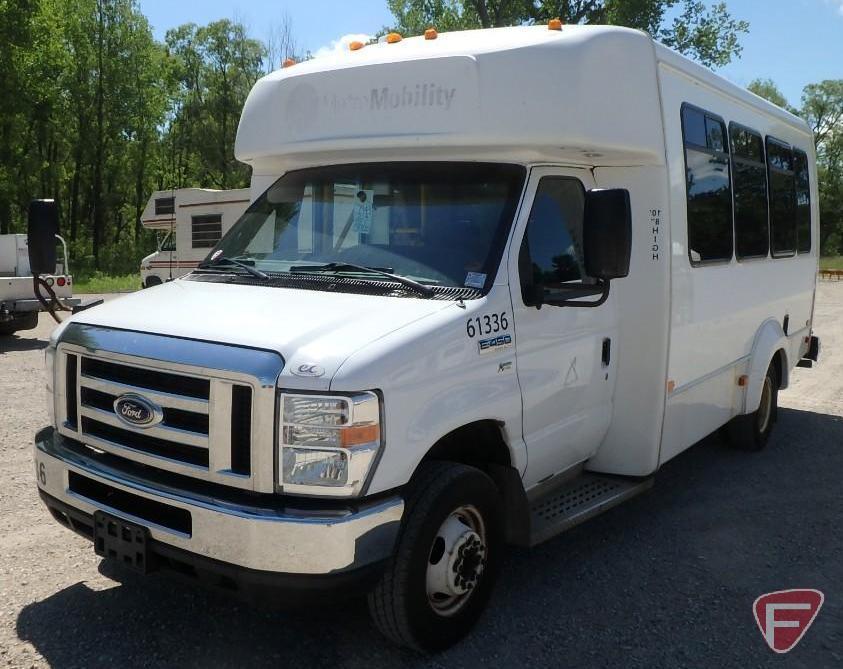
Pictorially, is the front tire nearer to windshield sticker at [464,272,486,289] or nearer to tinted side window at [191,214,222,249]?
windshield sticker at [464,272,486,289]

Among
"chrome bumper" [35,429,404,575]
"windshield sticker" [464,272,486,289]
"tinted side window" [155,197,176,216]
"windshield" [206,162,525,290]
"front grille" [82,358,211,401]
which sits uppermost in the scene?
"tinted side window" [155,197,176,216]

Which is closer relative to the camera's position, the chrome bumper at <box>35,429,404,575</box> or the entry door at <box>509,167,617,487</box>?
the chrome bumper at <box>35,429,404,575</box>

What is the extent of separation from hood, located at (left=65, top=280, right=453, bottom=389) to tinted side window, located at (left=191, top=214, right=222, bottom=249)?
1668 centimetres

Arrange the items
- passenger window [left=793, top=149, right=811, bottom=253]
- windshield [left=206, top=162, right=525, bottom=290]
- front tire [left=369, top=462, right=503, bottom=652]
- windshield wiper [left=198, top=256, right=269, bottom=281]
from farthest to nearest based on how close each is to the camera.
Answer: passenger window [left=793, top=149, right=811, bottom=253], windshield wiper [left=198, top=256, right=269, bottom=281], windshield [left=206, top=162, right=525, bottom=290], front tire [left=369, top=462, right=503, bottom=652]

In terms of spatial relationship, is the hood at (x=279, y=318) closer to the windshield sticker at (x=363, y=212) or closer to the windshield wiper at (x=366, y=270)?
the windshield wiper at (x=366, y=270)

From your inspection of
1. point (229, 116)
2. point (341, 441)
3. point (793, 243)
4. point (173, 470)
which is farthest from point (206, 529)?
point (229, 116)

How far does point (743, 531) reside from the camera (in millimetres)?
5367

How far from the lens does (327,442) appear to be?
305 centimetres

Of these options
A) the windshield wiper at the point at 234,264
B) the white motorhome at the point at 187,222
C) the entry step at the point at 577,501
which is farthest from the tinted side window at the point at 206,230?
the entry step at the point at 577,501

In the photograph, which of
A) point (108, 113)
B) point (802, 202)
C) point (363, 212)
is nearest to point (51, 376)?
point (363, 212)

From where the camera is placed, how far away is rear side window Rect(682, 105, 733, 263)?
5293 millimetres

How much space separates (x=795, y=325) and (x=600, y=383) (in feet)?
13.8

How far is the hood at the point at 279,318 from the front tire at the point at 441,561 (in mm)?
695

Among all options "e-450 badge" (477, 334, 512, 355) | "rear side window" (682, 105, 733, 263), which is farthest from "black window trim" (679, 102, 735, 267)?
"e-450 badge" (477, 334, 512, 355)
